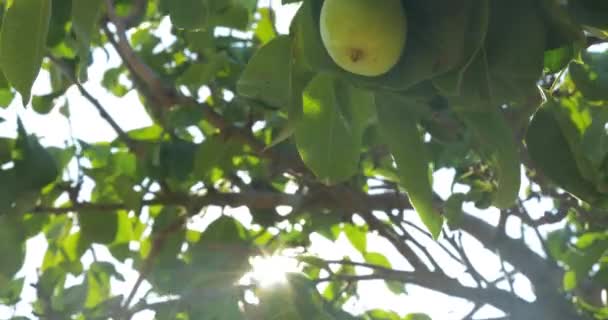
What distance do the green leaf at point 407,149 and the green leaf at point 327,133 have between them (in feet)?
0.26

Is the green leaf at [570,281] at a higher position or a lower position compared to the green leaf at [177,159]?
lower

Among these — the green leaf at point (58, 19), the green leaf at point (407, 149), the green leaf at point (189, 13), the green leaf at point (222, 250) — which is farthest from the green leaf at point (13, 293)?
the green leaf at point (407, 149)

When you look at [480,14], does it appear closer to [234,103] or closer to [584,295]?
[234,103]

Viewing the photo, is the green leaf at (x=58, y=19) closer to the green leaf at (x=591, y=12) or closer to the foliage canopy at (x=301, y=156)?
the foliage canopy at (x=301, y=156)

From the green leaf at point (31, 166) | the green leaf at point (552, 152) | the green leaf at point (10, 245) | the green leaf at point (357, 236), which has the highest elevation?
the green leaf at point (552, 152)

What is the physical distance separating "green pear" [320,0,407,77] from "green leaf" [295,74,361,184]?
6.6 inches

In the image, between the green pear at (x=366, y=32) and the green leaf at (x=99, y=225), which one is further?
the green leaf at (x=99, y=225)

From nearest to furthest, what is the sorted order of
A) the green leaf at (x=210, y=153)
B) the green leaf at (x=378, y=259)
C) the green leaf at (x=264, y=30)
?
the green leaf at (x=210, y=153)
the green leaf at (x=264, y=30)
the green leaf at (x=378, y=259)

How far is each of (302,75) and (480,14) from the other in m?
0.25

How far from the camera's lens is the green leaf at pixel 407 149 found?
3.27ft

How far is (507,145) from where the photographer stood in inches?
38.4

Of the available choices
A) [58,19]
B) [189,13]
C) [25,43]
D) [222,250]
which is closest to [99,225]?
[222,250]

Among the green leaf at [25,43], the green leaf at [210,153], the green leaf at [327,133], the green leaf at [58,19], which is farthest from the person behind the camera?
the green leaf at [210,153]

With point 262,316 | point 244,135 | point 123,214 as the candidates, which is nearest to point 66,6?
point 262,316
